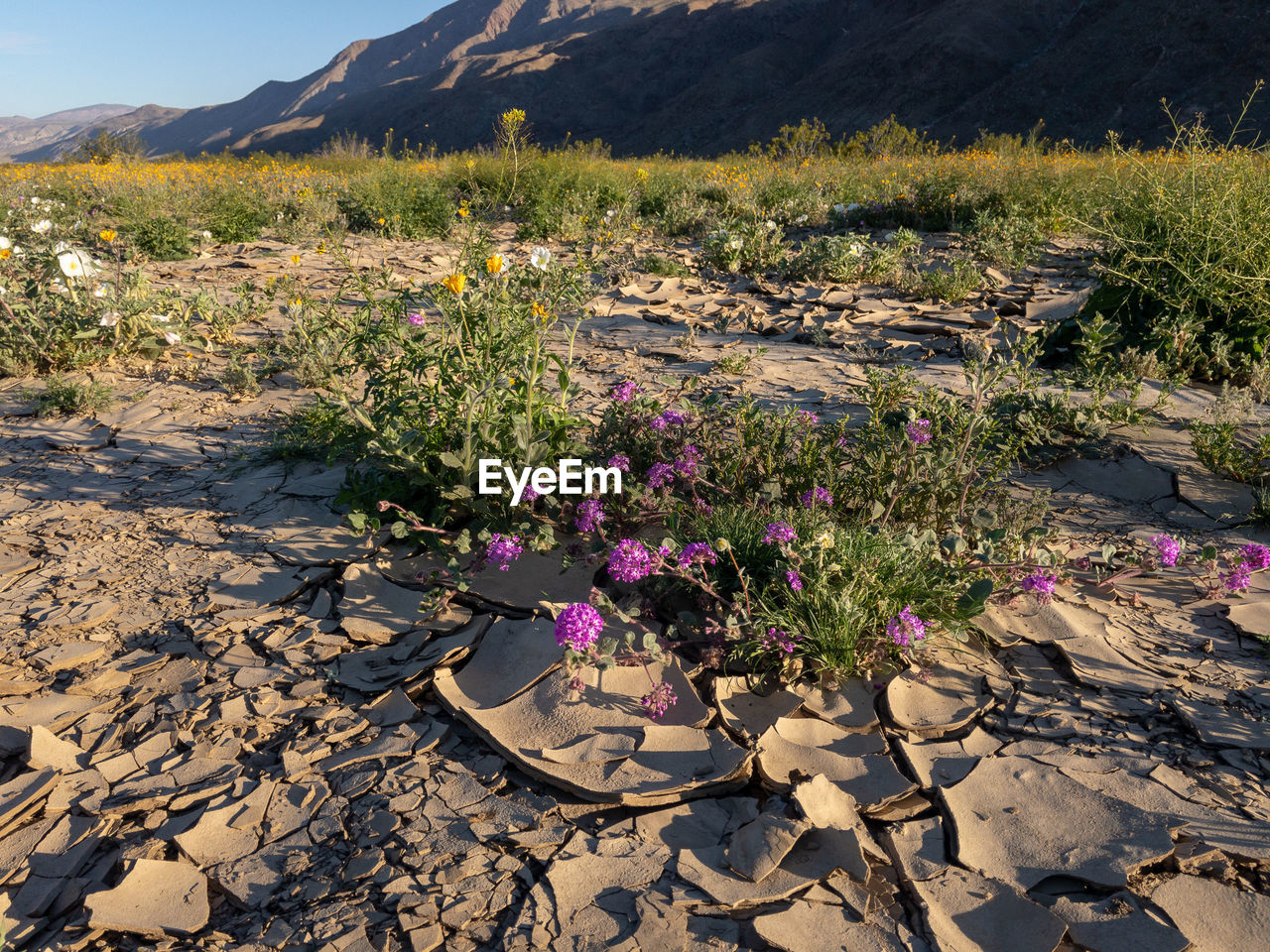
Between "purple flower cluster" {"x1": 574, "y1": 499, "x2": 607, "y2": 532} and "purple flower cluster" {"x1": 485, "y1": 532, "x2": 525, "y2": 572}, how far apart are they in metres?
0.21

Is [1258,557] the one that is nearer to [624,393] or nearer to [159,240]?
[624,393]

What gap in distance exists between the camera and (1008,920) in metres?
1.38

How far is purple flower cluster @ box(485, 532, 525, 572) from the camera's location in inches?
87.3

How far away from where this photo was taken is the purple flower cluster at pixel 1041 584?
204 centimetres

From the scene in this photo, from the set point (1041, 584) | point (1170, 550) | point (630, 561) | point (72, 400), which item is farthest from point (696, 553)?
point (72, 400)

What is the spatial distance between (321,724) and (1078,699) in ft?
6.44

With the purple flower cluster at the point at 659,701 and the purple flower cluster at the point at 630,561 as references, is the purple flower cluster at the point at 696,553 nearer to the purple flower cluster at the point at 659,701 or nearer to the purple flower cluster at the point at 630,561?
the purple flower cluster at the point at 630,561

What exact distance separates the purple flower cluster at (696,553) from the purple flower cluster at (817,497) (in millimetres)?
419

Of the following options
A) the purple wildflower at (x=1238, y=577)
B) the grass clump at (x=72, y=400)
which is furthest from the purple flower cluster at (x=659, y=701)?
the grass clump at (x=72, y=400)

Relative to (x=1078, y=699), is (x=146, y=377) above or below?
above

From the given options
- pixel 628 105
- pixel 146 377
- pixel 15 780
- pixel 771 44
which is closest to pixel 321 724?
pixel 15 780

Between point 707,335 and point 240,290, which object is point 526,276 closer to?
point 707,335

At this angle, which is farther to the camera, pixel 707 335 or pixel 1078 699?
pixel 707 335

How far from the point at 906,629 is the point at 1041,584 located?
431 millimetres
